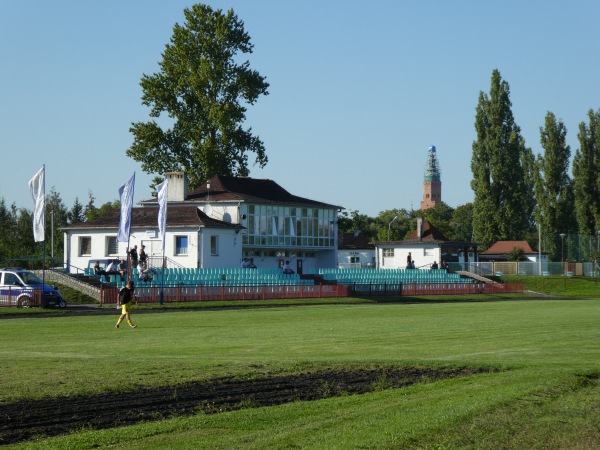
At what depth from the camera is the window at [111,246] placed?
243ft

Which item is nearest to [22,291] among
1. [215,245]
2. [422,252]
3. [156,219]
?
[156,219]

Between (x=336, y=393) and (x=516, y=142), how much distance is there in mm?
91495

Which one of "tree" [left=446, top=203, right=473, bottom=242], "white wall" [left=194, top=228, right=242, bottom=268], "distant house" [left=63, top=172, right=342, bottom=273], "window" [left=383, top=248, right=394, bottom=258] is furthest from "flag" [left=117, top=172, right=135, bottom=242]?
"tree" [left=446, top=203, right=473, bottom=242]

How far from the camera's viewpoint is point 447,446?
1176cm

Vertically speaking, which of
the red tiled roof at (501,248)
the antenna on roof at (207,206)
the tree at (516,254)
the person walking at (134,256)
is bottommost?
the person walking at (134,256)

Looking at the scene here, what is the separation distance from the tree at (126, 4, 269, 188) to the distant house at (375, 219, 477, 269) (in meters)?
20.3

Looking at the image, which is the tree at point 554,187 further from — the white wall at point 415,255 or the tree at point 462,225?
the tree at point 462,225

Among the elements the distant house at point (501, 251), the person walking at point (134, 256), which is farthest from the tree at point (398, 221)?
the person walking at point (134, 256)

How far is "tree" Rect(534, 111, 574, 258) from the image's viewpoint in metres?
107

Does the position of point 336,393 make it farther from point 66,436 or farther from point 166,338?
point 166,338

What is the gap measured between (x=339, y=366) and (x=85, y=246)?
57.5 metres

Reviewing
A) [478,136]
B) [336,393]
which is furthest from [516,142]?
[336,393]

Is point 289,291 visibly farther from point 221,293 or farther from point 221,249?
point 221,249

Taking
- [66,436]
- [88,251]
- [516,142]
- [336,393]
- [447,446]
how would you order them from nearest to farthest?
[447,446] < [66,436] < [336,393] < [88,251] < [516,142]
